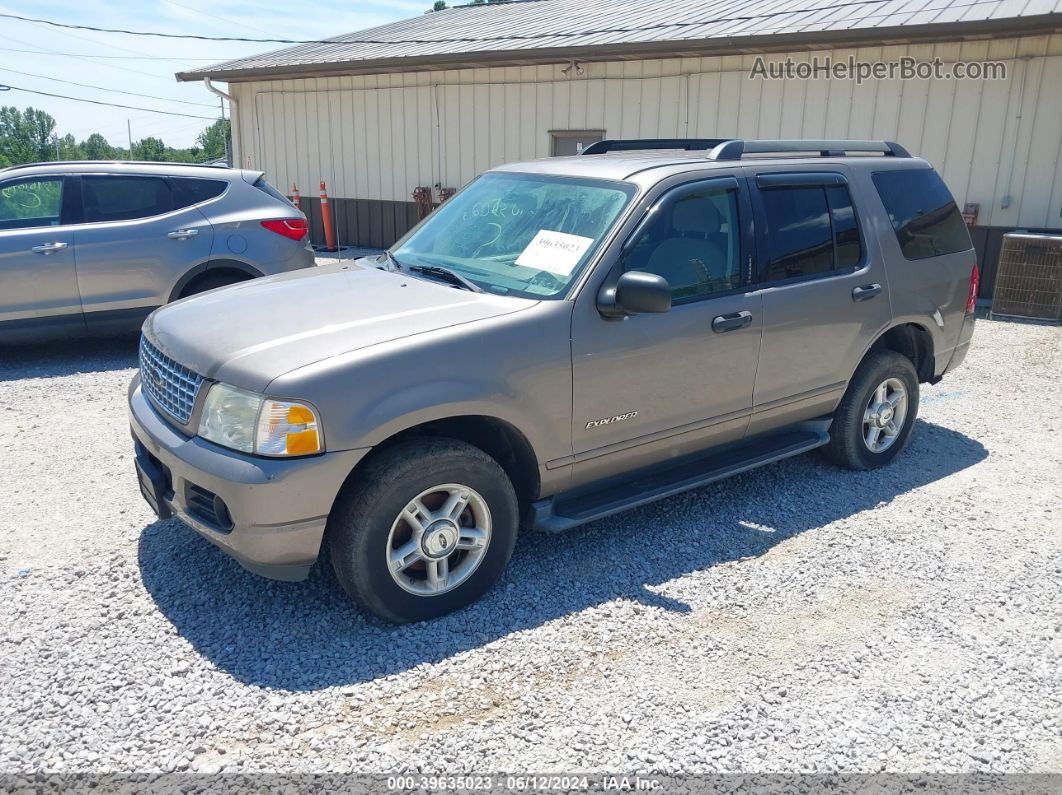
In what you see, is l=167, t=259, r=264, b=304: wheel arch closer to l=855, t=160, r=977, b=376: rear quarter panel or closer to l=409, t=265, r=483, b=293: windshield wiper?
l=409, t=265, r=483, b=293: windshield wiper

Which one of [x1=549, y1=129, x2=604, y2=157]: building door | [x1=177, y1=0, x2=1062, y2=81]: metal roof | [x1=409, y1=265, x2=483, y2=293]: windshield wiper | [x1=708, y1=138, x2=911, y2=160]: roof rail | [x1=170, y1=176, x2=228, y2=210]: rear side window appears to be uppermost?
[x1=177, y1=0, x2=1062, y2=81]: metal roof

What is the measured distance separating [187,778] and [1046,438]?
5.88 metres

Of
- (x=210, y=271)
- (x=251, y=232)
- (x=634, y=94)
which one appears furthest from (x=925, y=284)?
(x=634, y=94)

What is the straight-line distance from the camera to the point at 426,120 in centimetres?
1518

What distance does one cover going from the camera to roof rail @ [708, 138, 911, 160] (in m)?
4.53

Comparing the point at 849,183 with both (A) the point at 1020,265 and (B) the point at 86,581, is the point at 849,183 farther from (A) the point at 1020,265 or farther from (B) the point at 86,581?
(A) the point at 1020,265

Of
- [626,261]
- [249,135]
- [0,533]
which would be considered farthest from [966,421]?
[249,135]

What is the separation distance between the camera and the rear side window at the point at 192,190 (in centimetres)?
769

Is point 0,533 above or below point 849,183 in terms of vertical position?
below

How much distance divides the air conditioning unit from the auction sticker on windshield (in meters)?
7.67

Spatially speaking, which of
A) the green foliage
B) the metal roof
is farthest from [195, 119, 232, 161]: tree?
the metal roof

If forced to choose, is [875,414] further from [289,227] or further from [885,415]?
[289,227]

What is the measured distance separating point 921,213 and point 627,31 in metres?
8.85

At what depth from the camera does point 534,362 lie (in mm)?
3607
